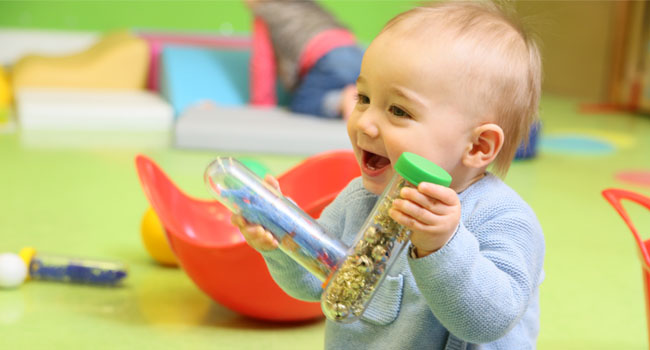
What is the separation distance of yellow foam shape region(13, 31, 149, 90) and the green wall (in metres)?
0.44

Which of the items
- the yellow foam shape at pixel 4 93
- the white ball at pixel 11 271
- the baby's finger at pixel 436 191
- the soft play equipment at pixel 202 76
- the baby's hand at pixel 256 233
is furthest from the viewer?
the yellow foam shape at pixel 4 93

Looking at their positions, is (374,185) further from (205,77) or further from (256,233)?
(205,77)

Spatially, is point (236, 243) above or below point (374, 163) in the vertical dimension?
below

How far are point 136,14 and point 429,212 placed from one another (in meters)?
3.18

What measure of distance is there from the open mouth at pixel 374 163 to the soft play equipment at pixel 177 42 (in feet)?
7.99

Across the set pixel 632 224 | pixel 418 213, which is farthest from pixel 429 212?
pixel 632 224

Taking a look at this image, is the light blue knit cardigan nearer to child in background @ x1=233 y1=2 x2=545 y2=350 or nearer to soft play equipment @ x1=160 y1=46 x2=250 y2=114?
child in background @ x1=233 y1=2 x2=545 y2=350

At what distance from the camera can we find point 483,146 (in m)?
0.72

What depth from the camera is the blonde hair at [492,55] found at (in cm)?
69

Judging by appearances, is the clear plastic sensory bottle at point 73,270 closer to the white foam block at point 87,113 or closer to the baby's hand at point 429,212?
the baby's hand at point 429,212

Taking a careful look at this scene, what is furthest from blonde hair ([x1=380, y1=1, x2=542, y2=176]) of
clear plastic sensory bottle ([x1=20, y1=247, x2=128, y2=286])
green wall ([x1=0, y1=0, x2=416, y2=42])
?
green wall ([x1=0, y1=0, x2=416, y2=42])

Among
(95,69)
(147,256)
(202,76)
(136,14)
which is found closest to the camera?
(147,256)

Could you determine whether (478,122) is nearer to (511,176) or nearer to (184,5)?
(511,176)

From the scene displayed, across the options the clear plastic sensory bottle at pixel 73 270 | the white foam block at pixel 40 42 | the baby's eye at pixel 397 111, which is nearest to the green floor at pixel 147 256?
the clear plastic sensory bottle at pixel 73 270
